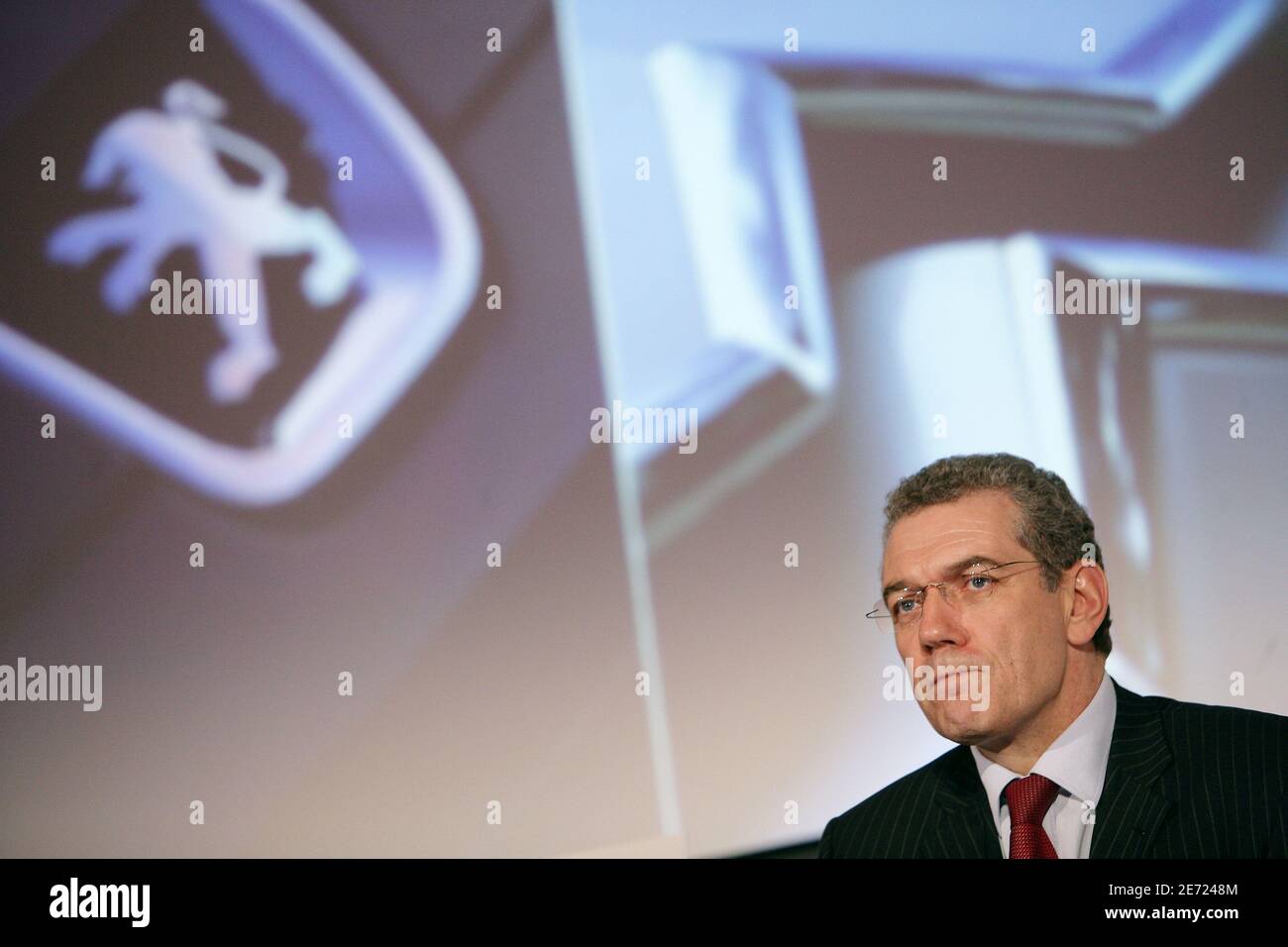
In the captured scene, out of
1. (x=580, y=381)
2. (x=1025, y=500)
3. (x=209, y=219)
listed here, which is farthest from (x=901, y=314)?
(x=209, y=219)

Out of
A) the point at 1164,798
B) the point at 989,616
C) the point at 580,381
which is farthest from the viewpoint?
the point at 580,381

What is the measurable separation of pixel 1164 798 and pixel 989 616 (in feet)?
1.03

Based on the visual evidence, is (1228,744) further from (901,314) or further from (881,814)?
(901,314)

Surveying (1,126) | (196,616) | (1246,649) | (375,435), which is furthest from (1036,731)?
(1,126)

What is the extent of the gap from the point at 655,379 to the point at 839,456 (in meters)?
0.48

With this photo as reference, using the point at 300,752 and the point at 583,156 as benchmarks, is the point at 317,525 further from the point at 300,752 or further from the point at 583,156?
the point at 583,156

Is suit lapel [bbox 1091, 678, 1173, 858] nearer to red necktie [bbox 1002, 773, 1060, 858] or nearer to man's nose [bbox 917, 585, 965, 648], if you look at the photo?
red necktie [bbox 1002, 773, 1060, 858]

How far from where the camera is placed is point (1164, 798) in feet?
5.16

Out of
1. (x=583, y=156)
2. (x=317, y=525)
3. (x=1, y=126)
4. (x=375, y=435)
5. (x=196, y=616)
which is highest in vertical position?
(x=1, y=126)

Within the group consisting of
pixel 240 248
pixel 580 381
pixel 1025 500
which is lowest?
pixel 1025 500

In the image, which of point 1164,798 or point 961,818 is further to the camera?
point 961,818

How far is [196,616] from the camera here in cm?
295

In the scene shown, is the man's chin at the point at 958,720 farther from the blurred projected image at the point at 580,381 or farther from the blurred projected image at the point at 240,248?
the blurred projected image at the point at 240,248

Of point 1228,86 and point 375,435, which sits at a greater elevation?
point 1228,86
